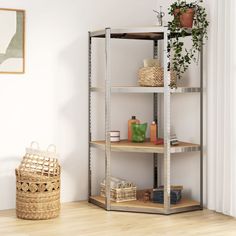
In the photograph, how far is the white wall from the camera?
407 cm

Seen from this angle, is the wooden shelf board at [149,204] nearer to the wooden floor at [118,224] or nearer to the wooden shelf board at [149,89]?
the wooden floor at [118,224]

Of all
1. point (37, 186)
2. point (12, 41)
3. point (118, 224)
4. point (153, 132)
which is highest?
point (12, 41)

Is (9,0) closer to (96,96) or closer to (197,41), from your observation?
(96,96)

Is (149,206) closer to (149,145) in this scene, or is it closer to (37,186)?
(149,145)

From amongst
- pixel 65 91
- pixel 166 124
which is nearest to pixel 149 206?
pixel 166 124

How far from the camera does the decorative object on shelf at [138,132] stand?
423 centimetres

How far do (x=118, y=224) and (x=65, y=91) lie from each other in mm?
1248

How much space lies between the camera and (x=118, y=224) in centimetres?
360

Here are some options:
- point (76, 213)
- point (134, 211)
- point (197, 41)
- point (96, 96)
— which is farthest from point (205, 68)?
point (76, 213)

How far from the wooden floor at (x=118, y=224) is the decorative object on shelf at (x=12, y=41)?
44.6 inches

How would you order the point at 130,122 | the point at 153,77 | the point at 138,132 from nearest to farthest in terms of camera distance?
the point at 153,77 → the point at 138,132 → the point at 130,122

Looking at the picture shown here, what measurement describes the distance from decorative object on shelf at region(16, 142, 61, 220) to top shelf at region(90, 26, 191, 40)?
1.06 meters

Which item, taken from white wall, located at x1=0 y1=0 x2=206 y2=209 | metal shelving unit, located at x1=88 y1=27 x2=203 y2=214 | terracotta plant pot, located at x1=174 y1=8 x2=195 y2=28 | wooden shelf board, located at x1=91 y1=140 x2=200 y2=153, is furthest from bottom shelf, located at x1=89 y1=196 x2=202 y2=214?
terracotta plant pot, located at x1=174 y1=8 x2=195 y2=28

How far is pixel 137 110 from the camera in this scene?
459cm
